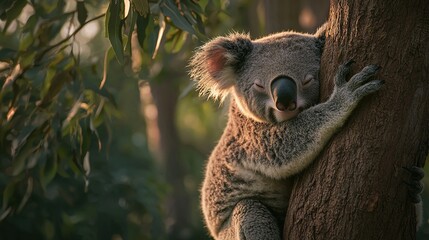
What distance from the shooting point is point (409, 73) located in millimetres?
2625

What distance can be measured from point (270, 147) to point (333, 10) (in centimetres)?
79

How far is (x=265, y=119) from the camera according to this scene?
11.0 ft

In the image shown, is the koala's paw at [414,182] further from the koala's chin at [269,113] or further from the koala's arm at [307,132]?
the koala's chin at [269,113]

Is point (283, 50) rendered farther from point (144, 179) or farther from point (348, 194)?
point (144, 179)

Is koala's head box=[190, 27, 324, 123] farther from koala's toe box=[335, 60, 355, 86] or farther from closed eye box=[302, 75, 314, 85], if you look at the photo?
koala's toe box=[335, 60, 355, 86]

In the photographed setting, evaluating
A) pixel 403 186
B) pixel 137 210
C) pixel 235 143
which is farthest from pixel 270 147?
pixel 137 210

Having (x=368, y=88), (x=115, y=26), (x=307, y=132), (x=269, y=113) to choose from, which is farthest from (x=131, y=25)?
(x=368, y=88)

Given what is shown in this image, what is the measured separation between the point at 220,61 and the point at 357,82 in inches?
44.1

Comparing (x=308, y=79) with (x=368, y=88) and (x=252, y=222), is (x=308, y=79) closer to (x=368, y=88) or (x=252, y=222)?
(x=368, y=88)

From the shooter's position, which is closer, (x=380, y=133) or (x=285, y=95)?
(x=380, y=133)

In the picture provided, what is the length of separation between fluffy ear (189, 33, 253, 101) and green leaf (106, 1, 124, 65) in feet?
1.73

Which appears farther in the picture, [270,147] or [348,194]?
[270,147]

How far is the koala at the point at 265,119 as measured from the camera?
2.97 meters

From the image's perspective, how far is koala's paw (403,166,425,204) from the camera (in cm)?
265
